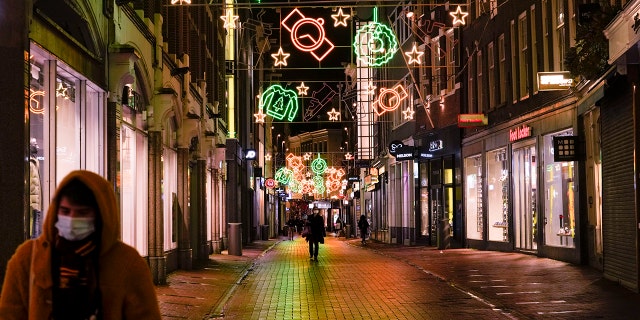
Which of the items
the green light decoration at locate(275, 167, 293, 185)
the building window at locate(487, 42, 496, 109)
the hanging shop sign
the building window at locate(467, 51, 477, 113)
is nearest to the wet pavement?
the hanging shop sign

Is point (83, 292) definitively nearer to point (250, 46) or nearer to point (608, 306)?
point (608, 306)

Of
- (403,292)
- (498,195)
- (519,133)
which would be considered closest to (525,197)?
(519,133)

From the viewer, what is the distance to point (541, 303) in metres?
15.8

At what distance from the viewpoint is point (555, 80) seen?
78.3 feet

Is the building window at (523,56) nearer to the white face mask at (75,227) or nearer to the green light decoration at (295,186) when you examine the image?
the white face mask at (75,227)

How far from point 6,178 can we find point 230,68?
3301 centimetres

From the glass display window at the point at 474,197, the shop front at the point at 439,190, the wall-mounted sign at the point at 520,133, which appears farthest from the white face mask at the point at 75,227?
the shop front at the point at 439,190

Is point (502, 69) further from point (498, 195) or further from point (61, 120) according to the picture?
point (61, 120)

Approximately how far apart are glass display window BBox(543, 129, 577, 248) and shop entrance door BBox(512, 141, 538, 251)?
3.11 ft

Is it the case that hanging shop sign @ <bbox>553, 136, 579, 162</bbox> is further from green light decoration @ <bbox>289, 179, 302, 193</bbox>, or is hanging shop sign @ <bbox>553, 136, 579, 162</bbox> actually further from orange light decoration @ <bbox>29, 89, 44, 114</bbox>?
green light decoration @ <bbox>289, 179, 302, 193</bbox>

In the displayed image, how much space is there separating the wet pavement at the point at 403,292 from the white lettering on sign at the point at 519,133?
11.7ft

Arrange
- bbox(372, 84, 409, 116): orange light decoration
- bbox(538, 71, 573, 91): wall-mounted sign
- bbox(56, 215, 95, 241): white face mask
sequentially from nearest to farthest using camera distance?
bbox(56, 215, 95, 241): white face mask → bbox(538, 71, 573, 91): wall-mounted sign → bbox(372, 84, 409, 116): orange light decoration

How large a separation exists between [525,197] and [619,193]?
12.1 meters

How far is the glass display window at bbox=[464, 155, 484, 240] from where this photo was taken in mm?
36219
